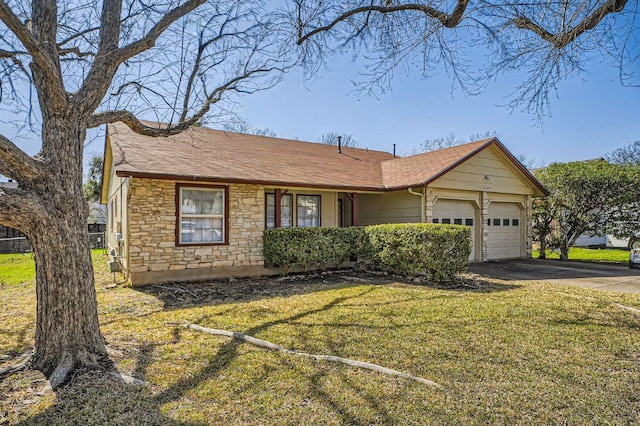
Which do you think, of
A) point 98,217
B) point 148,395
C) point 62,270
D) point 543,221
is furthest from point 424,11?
point 98,217

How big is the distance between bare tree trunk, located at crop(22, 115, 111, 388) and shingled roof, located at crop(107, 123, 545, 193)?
11.7 ft

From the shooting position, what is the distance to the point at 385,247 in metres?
9.97

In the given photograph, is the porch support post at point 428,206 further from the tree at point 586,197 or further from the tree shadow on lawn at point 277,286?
the tree at point 586,197

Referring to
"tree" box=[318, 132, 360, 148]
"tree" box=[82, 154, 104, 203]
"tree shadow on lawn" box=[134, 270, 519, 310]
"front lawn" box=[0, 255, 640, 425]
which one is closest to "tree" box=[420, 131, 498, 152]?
"tree" box=[318, 132, 360, 148]

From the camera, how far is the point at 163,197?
354 inches

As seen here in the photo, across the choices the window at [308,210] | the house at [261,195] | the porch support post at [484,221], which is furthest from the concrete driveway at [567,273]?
the window at [308,210]

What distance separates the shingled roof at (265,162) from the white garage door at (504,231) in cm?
141

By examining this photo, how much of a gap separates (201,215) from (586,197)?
13769 mm

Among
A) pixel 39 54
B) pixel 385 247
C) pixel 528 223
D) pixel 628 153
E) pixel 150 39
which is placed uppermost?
pixel 628 153

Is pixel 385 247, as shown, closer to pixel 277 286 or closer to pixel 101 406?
pixel 277 286

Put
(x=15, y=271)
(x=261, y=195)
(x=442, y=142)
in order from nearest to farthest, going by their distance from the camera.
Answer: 1. (x=261, y=195)
2. (x=15, y=271)
3. (x=442, y=142)

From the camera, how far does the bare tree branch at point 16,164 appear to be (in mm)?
3439

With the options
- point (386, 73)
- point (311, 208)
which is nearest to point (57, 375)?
point (386, 73)

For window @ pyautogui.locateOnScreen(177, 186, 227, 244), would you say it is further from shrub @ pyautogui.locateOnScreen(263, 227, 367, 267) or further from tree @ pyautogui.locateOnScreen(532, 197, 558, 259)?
tree @ pyautogui.locateOnScreen(532, 197, 558, 259)
